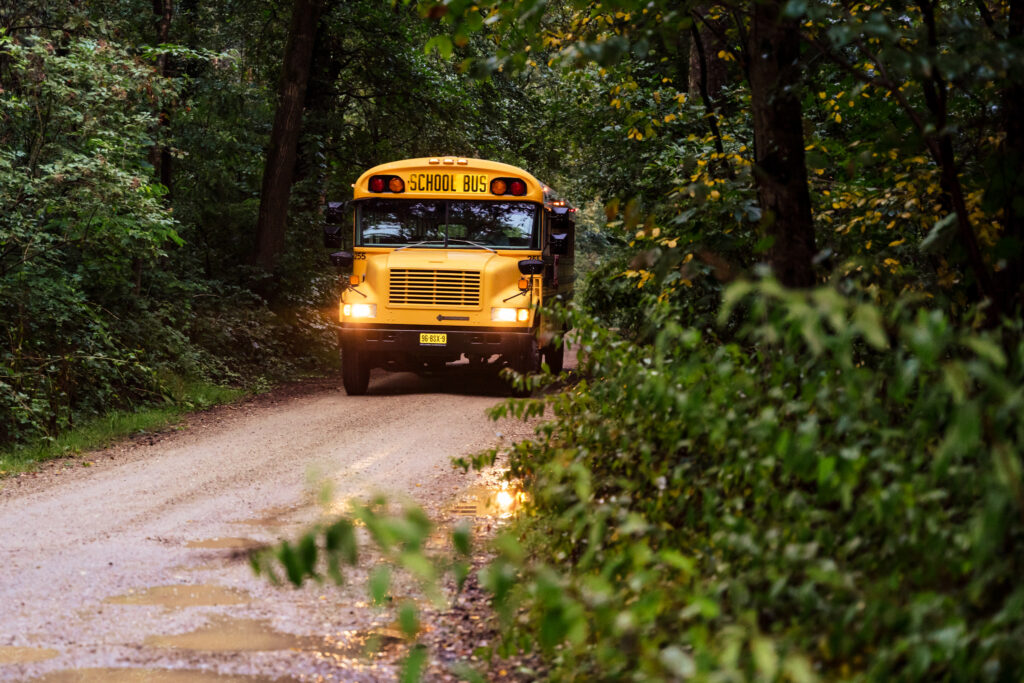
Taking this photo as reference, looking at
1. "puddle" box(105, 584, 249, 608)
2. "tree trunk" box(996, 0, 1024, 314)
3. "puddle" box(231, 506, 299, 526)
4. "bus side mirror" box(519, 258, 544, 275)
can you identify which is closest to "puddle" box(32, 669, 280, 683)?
"puddle" box(105, 584, 249, 608)

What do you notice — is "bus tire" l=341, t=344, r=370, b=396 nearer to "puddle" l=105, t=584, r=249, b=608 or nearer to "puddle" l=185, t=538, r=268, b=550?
"puddle" l=185, t=538, r=268, b=550

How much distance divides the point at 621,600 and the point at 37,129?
410 inches

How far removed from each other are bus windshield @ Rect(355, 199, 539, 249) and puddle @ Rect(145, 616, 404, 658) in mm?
9502

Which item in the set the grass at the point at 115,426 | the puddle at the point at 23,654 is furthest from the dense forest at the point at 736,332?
the puddle at the point at 23,654

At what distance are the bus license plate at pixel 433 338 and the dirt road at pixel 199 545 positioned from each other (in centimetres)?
197

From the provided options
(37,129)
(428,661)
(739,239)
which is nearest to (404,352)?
(37,129)

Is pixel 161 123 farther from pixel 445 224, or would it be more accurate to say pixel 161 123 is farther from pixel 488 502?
pixel 488 502

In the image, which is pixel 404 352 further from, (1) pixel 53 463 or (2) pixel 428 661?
(2) pixel 428 661

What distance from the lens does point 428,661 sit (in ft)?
15.3

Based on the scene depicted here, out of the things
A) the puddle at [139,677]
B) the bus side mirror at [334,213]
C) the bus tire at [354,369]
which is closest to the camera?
the puddle at [139,677]

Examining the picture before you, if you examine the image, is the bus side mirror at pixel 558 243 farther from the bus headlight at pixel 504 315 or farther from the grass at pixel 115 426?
the grass at pixel 115 426

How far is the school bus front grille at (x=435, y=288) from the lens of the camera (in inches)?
536

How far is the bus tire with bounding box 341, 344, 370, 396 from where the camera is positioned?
1395 cm

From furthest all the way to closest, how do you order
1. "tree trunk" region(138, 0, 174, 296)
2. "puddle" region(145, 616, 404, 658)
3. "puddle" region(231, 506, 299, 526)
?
"tree trunk" region(138, 0, 174, 296) < "puddle" region(231, 506, 299, 526) < "puddle" region(145, 616, 404, 658)
